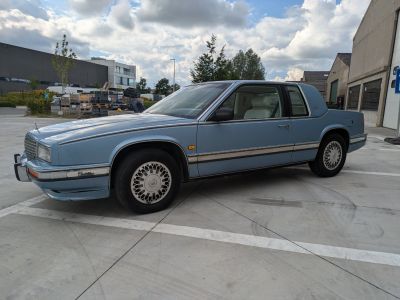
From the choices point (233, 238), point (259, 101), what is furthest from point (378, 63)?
point (233, 238)

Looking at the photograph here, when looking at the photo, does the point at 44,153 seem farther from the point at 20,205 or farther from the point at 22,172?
the point at 20,205

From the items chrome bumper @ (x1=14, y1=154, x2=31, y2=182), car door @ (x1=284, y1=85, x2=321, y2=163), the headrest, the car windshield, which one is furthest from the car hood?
car door @ (x1=284, y1=85, x2=321, y2=163)

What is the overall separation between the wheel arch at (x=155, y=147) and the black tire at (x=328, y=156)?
2630mm

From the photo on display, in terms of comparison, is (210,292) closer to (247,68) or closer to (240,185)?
(240,185)

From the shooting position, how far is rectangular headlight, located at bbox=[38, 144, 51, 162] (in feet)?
11.6

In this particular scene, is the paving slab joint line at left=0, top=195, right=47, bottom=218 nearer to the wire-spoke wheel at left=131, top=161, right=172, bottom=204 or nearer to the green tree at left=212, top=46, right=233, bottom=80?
the wire-spoke wheel at left=131, top=161, right=172, bottom=204

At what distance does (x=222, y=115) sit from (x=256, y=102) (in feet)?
2.92

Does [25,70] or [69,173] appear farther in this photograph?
[25,70]

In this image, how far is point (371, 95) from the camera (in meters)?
22.8

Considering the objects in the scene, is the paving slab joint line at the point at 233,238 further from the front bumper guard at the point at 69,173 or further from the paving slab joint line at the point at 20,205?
the front bumper guard at the point at 69,173

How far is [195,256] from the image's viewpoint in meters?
2.99

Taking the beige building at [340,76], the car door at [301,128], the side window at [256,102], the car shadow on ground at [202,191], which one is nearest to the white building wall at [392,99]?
the car shadow on ground at [202,191]

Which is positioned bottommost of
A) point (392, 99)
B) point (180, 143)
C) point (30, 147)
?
point (30, 147)

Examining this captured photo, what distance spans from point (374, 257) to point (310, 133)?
2617mm
